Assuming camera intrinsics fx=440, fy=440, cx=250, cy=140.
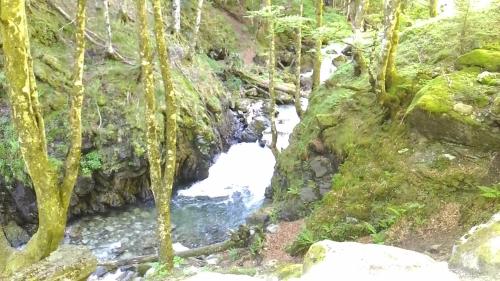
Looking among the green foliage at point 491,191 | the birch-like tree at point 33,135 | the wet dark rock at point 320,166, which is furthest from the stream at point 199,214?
the green foliage at point 491,191

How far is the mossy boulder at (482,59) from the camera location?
373 inches

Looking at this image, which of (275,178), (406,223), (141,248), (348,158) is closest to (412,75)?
(348,158)

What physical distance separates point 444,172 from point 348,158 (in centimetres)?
249

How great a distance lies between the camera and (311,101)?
1424cm

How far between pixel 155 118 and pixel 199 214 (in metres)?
6.87

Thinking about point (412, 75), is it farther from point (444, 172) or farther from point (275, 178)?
point (275, 178)

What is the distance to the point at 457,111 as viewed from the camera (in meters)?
8.44

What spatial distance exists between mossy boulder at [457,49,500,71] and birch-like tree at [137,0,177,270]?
6.68 metres

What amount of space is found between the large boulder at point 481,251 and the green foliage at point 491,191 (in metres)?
0.95

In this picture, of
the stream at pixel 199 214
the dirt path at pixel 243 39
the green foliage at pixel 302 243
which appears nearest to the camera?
the green foliage at pixel 302 243

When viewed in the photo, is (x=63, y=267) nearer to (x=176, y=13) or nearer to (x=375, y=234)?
(x=375, y=234)

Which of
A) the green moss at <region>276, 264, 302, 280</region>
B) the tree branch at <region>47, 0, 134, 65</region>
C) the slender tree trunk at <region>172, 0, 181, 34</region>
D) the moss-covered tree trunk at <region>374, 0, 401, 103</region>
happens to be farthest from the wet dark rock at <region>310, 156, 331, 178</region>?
the slender tree trunk at <region>172, 0, 181, 34</region>

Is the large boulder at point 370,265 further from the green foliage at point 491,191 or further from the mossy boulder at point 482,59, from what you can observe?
the mossy boulder at point 482,59

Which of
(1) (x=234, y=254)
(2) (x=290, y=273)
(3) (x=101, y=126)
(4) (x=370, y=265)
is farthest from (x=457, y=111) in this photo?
(3) (x=101, y=126)
